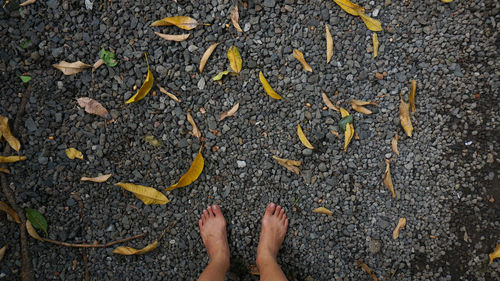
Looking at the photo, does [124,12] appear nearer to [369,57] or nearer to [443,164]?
[369,57]

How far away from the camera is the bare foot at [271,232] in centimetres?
211

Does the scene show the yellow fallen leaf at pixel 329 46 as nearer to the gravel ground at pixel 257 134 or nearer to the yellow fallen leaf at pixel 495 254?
the gravel ground at pixel 257 134

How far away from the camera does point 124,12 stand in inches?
86.8

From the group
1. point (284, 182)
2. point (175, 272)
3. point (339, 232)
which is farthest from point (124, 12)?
point (339, 232)

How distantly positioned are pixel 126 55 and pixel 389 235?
2001 mm

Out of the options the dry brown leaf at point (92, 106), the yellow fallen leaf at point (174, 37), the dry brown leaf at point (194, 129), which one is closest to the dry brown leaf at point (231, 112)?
the dry brown leaf at point (194, 129)

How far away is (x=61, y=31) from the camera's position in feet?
7.23

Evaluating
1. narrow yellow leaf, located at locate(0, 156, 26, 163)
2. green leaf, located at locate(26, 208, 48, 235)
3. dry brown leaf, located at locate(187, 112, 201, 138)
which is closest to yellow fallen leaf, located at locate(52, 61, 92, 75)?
narrow yellow leaf, located at locate(0, 156, 26, 163)

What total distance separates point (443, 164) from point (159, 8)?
2024 mm

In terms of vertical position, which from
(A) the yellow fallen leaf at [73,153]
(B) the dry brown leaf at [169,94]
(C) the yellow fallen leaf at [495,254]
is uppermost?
(B) the dry brown leaf at [169,94]

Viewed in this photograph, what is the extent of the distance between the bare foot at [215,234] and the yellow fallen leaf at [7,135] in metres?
1.23

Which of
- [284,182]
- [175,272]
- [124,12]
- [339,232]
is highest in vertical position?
[124,12]

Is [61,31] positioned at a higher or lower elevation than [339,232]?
higher

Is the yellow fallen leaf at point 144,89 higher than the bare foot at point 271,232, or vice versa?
the yellow fallen leaf at point 144,89
